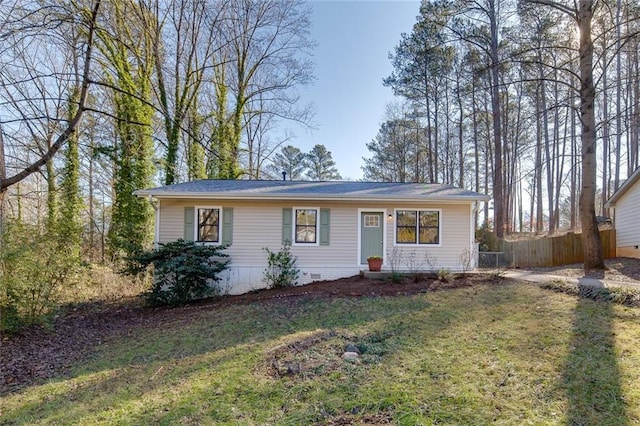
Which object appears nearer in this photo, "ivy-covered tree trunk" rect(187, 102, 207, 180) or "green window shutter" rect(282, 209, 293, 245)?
"green window shutter" rect(282, 209, 293, 245)

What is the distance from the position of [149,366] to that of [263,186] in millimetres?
7015

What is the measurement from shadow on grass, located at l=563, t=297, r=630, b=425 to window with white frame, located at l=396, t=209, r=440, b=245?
4862mm

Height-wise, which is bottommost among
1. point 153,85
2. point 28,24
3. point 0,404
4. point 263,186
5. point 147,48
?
point 0,404

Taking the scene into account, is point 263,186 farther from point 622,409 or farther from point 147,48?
point 622,409

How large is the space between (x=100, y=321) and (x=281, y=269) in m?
4.34

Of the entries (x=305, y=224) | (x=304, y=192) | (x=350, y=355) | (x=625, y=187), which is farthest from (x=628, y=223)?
(x=350, y=355)

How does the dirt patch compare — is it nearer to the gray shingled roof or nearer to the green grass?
the green grass

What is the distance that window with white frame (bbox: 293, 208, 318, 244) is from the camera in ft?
33.5

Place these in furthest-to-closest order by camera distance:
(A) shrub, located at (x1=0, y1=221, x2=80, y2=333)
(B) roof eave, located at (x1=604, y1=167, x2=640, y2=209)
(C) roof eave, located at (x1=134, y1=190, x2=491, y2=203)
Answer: (B) roof eave, located at (x1=604, y1=167, x2=640, y2=209), (C) roof eave, located at (x1=134, y1=190, x2=491, y2=203), (A) shrub, located at (x1=0, y1=221, x2=80, y2=333)

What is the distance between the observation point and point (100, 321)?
7492mm

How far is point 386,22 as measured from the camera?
14875 mm

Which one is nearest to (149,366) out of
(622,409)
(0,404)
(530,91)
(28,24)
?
(0,404)

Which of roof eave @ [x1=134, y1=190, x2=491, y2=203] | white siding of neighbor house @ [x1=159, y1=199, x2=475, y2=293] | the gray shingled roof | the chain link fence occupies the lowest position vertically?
the chain link fence

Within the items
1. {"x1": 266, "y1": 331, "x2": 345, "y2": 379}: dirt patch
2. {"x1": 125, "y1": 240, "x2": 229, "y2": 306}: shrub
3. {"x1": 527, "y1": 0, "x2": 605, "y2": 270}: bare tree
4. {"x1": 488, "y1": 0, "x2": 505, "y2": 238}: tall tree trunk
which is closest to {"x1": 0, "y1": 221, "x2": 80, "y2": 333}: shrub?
{"x1": 125, "y1": 240, "x2": 229, "y2": 306}: shrub
